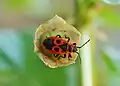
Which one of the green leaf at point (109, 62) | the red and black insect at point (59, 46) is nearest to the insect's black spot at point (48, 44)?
the red and black insect at point (59, 46)

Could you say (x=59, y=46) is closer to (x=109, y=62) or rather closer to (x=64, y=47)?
(x=64, y=47)

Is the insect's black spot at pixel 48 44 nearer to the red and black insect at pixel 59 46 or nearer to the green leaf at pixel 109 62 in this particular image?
the red and black insect at pixel 59 46

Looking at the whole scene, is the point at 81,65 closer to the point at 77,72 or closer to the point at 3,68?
the point at 77,72

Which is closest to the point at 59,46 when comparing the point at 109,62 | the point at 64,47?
the point at 64,47

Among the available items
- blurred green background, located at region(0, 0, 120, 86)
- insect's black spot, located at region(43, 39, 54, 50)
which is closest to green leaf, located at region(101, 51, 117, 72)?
blurred green background, located at region(0, 0, 120, 86)

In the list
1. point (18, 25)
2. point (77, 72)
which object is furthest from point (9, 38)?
point (77, 72)

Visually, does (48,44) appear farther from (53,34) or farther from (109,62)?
(109,62)
